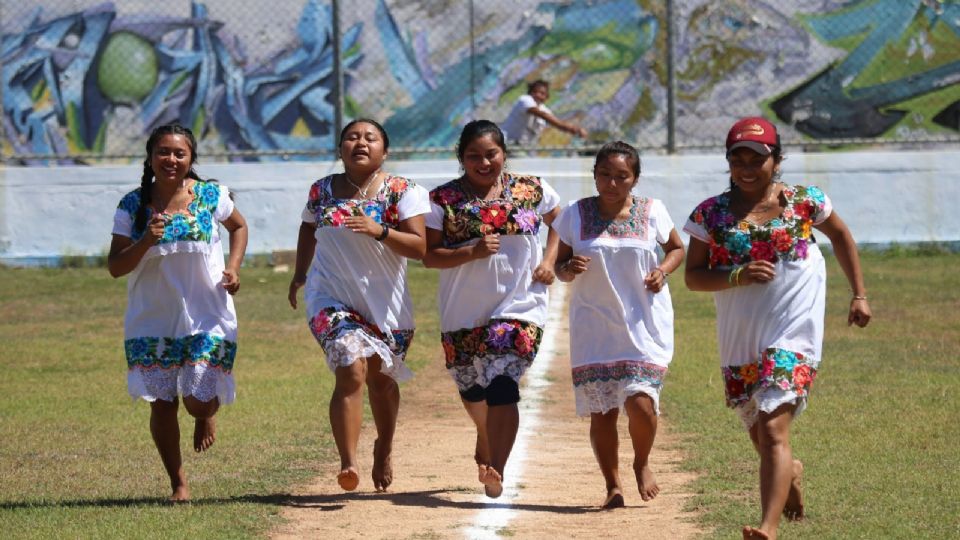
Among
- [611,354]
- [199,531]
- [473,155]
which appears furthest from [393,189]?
[199,531]

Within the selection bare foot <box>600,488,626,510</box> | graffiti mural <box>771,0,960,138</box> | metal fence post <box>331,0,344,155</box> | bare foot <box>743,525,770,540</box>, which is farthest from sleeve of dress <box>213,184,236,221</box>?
graffiti mural <box>771,0,960,138</box>

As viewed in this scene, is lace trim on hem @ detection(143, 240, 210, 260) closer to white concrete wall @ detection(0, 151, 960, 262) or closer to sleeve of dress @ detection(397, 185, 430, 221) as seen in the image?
sleeve of dress @ detection(397, 185, 430, 221)

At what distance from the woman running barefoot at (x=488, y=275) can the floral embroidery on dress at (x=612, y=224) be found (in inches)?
8.7

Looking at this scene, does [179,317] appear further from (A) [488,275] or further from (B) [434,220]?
(A) [488,275]

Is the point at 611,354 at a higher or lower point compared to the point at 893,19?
lower

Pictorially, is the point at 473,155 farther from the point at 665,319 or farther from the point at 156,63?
the point at 156,63

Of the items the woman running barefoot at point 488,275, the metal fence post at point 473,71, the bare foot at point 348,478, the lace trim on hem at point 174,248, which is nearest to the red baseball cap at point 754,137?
the woman running barefoot at point 488,275

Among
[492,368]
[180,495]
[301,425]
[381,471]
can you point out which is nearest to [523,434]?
[301,425]

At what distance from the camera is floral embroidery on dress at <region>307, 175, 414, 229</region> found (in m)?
7.59

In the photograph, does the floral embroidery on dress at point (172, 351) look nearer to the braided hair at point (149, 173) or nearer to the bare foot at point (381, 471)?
the braided hair at point (149, 173)

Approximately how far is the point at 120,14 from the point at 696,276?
14326mm

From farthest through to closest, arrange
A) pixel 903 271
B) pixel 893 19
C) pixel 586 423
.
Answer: pixel 893 19
pixel 903 271
pixel 586 423

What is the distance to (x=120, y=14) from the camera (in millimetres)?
19672

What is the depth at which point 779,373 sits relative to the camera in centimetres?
640
